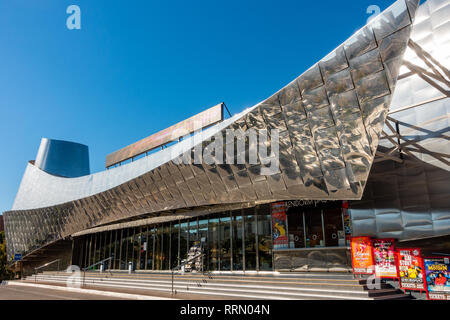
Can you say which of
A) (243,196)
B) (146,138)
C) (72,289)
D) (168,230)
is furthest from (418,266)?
(146,138)

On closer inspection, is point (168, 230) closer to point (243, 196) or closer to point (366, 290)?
point (243, 196)

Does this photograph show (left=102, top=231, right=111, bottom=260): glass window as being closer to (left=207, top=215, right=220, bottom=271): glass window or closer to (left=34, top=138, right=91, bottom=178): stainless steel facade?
(left=207, top=215, right=220, bottom=271): glass window

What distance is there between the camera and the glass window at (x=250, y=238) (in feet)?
56.4

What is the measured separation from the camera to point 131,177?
23.0 metres

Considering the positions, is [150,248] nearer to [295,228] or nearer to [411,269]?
[295,228]

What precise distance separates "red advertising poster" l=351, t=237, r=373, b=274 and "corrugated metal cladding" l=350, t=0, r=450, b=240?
583 mm

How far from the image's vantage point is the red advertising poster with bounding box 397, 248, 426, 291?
10781 mm

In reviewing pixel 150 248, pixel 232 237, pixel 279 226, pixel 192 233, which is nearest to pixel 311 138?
pixel 279 226

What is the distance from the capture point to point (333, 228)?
15039 mm

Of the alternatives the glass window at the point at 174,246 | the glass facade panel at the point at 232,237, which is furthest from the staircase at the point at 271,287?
the glass window at the point at 174,246

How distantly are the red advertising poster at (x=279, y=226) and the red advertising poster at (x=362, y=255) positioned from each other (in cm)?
342

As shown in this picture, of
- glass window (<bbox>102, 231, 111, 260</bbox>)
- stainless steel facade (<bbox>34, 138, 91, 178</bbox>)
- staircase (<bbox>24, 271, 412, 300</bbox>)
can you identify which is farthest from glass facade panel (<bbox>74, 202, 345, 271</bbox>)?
stainless steel facade (<bbox>34, 138, 91, 178</bbox>)

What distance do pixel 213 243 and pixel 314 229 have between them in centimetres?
619
